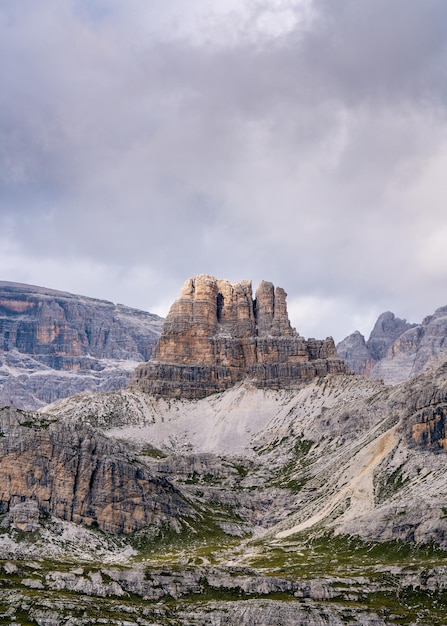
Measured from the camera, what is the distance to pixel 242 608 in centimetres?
19625

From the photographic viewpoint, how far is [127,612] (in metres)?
192

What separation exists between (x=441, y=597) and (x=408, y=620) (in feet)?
47.9

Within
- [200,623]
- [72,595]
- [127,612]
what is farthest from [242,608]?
[72,595]

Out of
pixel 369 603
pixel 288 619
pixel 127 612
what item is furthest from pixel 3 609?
pixel 369 603

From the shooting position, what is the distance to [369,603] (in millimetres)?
197125

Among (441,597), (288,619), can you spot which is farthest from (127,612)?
(441,597)

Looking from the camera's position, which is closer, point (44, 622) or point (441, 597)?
point (44, 622)

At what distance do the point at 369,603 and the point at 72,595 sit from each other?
6649 cm

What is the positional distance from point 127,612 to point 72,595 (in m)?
15.4

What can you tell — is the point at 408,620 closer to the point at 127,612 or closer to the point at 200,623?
the point at 200,623

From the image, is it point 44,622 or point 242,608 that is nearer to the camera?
point 44,622

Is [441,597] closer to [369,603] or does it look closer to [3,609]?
[369,603]

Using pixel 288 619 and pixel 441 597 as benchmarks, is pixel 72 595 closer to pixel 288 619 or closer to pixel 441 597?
pixel 288 619

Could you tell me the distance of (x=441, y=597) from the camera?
638ft
